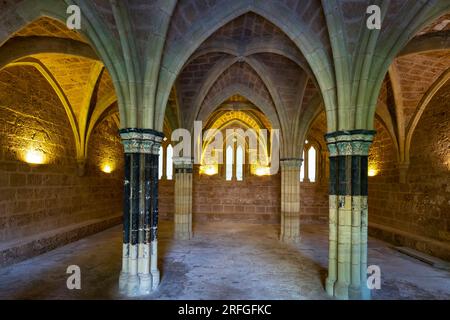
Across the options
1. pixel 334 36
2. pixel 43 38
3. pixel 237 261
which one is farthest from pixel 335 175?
pixel 43 38

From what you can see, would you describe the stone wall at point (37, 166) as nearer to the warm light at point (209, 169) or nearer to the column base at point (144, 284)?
the column base at point (144, 284)

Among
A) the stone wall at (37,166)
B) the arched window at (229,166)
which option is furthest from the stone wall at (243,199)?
the stone wall at (37,166)

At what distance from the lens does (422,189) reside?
26.9 feet

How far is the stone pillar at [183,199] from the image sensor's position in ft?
29.9

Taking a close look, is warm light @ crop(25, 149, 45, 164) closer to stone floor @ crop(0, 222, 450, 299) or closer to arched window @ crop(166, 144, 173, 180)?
stone floor @ crop(0, 222, 450, 299)

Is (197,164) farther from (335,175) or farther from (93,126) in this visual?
(335,175)

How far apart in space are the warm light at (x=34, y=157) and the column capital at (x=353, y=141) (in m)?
7.24

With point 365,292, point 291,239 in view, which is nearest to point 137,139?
point 365,292

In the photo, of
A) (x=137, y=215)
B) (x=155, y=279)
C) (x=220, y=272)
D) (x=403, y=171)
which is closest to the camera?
(x=137, y=215)

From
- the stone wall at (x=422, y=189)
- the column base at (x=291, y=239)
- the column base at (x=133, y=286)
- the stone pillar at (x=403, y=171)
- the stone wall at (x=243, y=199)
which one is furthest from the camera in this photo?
the stone wall at (x=243, y=199)

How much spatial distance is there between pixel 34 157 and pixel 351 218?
300 inches

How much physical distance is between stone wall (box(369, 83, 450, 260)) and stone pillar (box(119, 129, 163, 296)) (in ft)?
23.7

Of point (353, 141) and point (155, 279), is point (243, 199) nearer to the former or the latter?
point (155, 279)

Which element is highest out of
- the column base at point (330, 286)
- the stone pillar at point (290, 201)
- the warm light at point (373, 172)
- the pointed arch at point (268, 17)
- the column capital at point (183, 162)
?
the pointed arch at point (268, 17)
